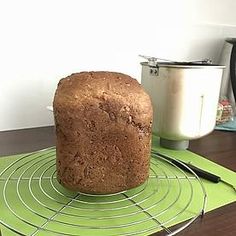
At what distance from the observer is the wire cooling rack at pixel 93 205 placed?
0.44m

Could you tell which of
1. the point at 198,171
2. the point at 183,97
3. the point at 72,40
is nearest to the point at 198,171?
the point at 198,171

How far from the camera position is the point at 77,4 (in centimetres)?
86

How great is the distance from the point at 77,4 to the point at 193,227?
0.67 metres

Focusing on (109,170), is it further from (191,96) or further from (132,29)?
(132,29)

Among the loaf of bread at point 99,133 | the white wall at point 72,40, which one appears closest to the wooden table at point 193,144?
the white wall at point 72,40

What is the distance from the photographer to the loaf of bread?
504 millimetres

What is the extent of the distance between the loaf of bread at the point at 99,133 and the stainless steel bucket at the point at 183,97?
19cm

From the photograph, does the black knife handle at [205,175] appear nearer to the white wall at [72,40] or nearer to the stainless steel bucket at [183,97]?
the stainless steel bucket at [183,97]

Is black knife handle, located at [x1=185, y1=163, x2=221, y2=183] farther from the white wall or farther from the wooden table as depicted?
the white wall

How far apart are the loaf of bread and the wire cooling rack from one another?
1.2 inches

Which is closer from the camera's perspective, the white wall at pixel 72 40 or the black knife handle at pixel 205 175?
the black knife handle at pixel 205 175

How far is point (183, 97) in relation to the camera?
2.30 feet

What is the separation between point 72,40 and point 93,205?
1.74ft

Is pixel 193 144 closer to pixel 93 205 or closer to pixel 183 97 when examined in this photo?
→ pixel 183 97
